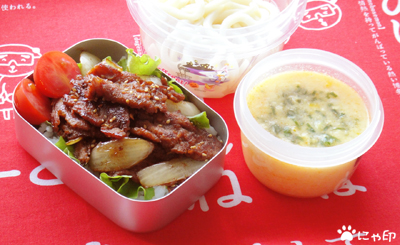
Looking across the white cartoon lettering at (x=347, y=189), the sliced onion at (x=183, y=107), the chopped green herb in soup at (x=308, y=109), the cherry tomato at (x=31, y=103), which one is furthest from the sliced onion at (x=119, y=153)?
the white cartoon lettering at (x=347, y=189)

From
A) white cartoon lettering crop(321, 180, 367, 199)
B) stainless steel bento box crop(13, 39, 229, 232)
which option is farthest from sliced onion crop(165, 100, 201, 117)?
white cartoon lettering crop(321, 180, 367, 199)

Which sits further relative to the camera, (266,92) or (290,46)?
(290,46)

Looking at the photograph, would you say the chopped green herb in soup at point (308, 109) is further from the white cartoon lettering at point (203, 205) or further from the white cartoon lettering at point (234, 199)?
the white cartoon lettering at point (203, 205)

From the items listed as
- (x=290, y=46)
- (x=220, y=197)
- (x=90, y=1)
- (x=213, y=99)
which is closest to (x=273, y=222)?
(x=220, y=197)

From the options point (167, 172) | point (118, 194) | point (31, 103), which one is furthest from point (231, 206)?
point (31, 103)

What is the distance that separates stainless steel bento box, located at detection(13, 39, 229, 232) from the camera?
1972 millimetres

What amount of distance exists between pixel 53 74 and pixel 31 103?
8.4 inches

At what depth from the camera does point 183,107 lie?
2.34 metres

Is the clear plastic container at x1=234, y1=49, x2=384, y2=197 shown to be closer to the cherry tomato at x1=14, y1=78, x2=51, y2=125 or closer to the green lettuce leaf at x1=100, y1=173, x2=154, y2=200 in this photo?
the green lettuce leaf at x1=100, y1=173, x2=154, y2=200

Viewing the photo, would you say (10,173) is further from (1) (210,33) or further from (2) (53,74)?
(1) (210,33)

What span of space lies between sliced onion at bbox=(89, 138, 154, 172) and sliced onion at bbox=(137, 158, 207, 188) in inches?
3.1

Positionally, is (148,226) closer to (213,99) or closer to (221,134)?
(221,134)

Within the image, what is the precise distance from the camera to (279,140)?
202 cm

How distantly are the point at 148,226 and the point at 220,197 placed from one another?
46 centimetres
